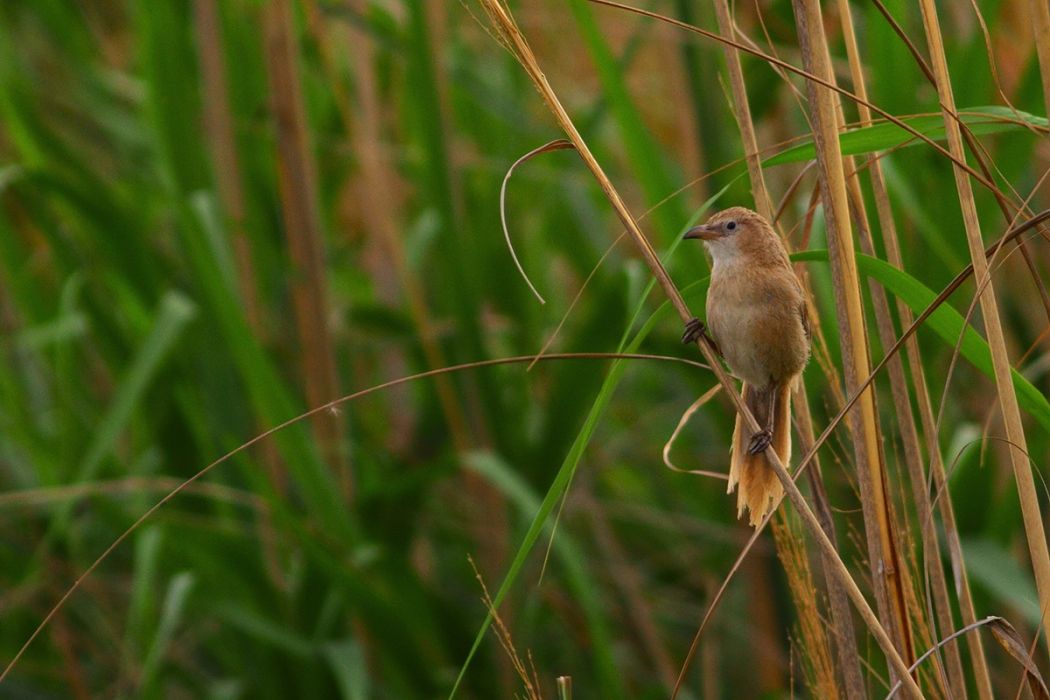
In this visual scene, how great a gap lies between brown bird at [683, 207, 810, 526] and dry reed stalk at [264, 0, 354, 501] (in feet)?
4.25

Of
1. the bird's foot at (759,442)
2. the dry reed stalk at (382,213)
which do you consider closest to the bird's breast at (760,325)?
the bird's foot at (759,442)

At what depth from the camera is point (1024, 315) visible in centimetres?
312

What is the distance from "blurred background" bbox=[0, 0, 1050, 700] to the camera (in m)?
2.80

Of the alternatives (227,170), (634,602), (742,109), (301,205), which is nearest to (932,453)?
(742,109)

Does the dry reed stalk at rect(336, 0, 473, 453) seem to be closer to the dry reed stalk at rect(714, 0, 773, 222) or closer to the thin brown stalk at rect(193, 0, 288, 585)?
the thin brown stalk at rect(193, 0, 288, 585)

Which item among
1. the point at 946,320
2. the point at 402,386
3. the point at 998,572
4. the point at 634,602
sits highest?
the point at 946,320

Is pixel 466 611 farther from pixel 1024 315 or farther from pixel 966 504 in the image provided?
pixel 1024 315

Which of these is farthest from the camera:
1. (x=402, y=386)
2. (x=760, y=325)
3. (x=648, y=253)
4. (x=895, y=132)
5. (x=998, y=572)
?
(x=402, y=386)

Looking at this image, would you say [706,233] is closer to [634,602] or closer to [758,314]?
[758,314]

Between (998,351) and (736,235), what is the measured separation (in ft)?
2.36

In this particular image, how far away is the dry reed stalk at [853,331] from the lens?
1.38 metres

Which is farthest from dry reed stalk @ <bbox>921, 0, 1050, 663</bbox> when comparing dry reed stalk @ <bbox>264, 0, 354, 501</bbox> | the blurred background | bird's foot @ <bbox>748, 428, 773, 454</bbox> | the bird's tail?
dry reed stalk @ <bbox>264, 0, 354, 501</bbox>

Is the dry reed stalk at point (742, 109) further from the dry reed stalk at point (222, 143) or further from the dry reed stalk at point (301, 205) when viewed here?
the dry reed stalk at point (222, 143)

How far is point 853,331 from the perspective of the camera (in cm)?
145
